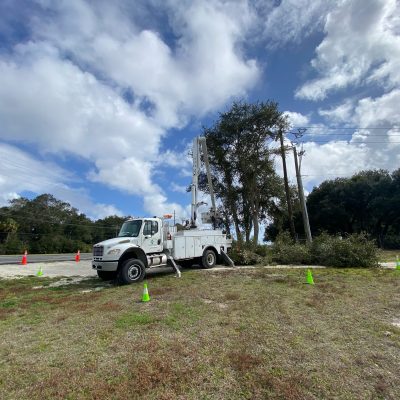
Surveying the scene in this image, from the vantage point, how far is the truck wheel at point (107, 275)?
41.3 feet

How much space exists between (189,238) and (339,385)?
1084cm

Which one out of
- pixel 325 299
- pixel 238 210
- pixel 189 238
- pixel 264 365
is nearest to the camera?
pixel 264 365

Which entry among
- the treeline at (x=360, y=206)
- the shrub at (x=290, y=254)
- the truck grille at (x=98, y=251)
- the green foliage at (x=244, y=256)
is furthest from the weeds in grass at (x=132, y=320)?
the treeline at (x=360, y=206)

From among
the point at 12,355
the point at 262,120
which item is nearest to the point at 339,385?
the point at 12,355

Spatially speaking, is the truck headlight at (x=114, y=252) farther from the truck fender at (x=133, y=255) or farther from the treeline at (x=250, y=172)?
the treeline at (x=250, y=172)

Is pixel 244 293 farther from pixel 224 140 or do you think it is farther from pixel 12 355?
pixel 224 140

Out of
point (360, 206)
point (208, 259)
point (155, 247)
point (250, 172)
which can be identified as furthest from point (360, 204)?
point (155, 247)

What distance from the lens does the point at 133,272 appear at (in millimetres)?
11695

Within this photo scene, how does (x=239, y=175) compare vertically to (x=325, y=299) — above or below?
above

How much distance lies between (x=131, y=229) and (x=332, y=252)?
10.3 meters

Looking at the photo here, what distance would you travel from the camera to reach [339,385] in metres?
3.66

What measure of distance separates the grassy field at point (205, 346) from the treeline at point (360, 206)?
29.0 m

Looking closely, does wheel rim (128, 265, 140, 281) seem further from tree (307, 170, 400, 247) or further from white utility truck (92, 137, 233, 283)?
tree (307, 170, 400, 247)

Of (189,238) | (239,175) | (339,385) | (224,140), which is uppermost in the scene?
(224,140)
